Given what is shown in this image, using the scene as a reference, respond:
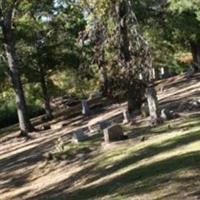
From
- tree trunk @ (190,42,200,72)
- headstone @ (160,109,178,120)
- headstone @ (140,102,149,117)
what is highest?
tree trunk @ (190,42,200,72)

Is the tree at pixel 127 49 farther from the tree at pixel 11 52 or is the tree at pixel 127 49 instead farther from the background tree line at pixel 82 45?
the tree at pixel 11 52

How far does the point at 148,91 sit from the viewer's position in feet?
72.5

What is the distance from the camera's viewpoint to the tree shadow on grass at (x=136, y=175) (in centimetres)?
A: 1172

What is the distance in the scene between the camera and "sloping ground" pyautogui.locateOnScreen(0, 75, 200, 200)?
11296mm

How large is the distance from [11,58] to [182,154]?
1838 cm

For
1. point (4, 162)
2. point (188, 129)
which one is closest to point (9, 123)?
point (4, 162)

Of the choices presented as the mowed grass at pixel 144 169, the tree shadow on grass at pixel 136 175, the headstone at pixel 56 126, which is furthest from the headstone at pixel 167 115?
the headstone at pixel 56 126

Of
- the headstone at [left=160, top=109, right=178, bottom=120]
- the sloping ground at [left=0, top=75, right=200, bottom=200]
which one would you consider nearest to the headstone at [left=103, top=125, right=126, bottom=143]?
the sloping ground at [left=0, top=75, right=200, bottom=200]

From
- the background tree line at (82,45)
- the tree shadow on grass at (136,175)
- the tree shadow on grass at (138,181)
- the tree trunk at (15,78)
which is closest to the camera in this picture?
the tree shadow on grass at (138,181)

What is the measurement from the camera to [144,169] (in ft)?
44.3

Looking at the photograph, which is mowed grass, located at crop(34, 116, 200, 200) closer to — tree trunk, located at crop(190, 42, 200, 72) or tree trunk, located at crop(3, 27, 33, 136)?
tree trunk, located at crop(3, 27, 33, 136)

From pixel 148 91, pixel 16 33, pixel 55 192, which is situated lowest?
pixel 55 192

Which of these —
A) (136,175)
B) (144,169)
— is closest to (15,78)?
(144,169)

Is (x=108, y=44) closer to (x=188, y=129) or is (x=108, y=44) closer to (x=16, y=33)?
(x=188, y=129)
